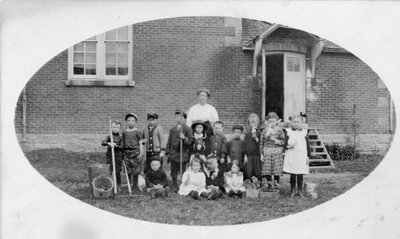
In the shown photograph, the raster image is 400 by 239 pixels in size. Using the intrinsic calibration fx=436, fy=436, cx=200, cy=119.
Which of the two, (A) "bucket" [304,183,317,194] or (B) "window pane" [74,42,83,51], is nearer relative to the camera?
(B) "window pane" [74,42,83,51]

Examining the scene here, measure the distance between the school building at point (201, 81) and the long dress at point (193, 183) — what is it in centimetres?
60

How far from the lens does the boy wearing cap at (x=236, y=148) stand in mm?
4723

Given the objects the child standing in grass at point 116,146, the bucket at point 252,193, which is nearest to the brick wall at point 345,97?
the bucket at point 252,193

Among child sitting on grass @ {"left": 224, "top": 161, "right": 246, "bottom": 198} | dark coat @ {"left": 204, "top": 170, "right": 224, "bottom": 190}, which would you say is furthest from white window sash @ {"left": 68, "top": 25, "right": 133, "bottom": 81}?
child sitting on grass @ {"left": 224, "top": 161, "right": 246, "bottom": 198}

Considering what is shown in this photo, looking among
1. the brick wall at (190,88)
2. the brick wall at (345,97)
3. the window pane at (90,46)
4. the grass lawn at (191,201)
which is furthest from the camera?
the brick wall at (190,88)

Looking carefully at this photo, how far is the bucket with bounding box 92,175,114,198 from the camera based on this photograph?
13.3 feet

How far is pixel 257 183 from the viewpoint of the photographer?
4.49 m

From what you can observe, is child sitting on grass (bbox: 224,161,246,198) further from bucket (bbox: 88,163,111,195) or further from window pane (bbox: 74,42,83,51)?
window pane (bbox: 74,42,83,51)

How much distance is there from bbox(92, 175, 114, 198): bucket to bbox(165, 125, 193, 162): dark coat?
0.75 metres

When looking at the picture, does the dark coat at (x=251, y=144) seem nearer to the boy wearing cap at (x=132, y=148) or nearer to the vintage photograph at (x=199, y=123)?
the vintage photograph at (x=199, y=123)

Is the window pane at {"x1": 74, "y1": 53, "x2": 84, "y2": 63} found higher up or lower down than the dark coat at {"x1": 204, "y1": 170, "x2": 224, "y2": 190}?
higher up
